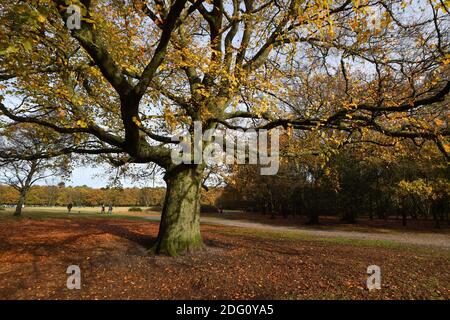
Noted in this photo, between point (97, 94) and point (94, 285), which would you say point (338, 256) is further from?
point (97, 94)

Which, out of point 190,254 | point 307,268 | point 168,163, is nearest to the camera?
point 307,268

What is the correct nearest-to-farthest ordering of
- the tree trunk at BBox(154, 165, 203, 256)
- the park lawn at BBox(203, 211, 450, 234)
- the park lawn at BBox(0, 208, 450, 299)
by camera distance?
the park lawn at BBox(0, 208, 450, 299), the tree trunk at BBox(154, 165, 203, 256), the park lawn at BBox(203, 211, 450, 234)

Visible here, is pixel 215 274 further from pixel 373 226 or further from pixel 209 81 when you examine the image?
pixel 373 226

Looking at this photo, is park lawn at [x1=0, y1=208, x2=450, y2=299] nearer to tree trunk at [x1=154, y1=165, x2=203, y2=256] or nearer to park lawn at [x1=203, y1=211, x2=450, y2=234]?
tree trunk at [x1=154, y1=165, x2=203, y2=256]

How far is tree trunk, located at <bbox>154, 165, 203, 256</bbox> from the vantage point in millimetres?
9398

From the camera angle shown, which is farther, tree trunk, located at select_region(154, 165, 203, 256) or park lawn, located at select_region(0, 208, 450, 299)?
tree trunk, located at select_region(154, 165, 203, 256)

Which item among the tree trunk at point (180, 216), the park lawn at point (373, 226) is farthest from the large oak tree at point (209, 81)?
the park lawn at point (373, 226)

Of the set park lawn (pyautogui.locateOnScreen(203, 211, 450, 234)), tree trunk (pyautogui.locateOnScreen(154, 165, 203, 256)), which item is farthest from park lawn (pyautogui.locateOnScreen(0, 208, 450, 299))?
park lawn (pyautogui.locateOnScreen(203, 211, 450, 234))

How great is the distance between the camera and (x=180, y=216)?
962cm

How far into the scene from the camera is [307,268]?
783 centimetres

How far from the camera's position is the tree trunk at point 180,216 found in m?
9.40
